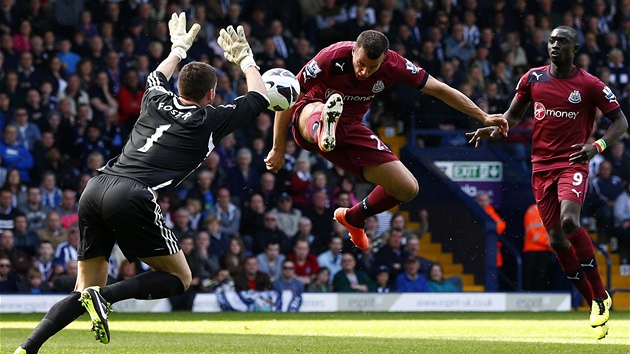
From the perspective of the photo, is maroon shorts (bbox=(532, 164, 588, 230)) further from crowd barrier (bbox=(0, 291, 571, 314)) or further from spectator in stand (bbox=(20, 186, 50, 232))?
spectator in stand (bbox=(20, 186, 50, 232))

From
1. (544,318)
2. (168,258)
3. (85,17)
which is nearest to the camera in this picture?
(168,258)

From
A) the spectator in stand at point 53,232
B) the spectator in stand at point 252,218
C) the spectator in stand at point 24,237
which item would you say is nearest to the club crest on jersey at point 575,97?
the spectator in stand at point 252,218

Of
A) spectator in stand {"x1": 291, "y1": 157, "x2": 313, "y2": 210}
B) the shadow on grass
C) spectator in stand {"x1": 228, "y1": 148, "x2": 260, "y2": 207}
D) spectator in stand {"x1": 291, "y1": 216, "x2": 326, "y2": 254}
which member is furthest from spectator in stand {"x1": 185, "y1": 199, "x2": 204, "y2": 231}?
the shadow on grass

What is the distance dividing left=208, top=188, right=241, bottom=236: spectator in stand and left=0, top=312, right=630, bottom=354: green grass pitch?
181 centimetres

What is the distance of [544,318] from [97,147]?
692 cm

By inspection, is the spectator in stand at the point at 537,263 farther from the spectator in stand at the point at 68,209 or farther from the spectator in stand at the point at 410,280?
the spectator in stand at the point at 68,209

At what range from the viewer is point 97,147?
16.3m

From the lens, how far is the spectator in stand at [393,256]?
16.3 meters

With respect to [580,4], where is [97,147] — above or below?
below

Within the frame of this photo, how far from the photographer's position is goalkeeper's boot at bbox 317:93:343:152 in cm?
894

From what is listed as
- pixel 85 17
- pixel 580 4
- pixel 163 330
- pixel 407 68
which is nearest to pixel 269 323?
pixel 163 330

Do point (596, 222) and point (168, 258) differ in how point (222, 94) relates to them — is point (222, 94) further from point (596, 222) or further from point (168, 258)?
point (168, 258)

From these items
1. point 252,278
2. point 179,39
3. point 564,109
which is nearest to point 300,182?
point 252,278

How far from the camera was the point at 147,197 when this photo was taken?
6930 millimetres
